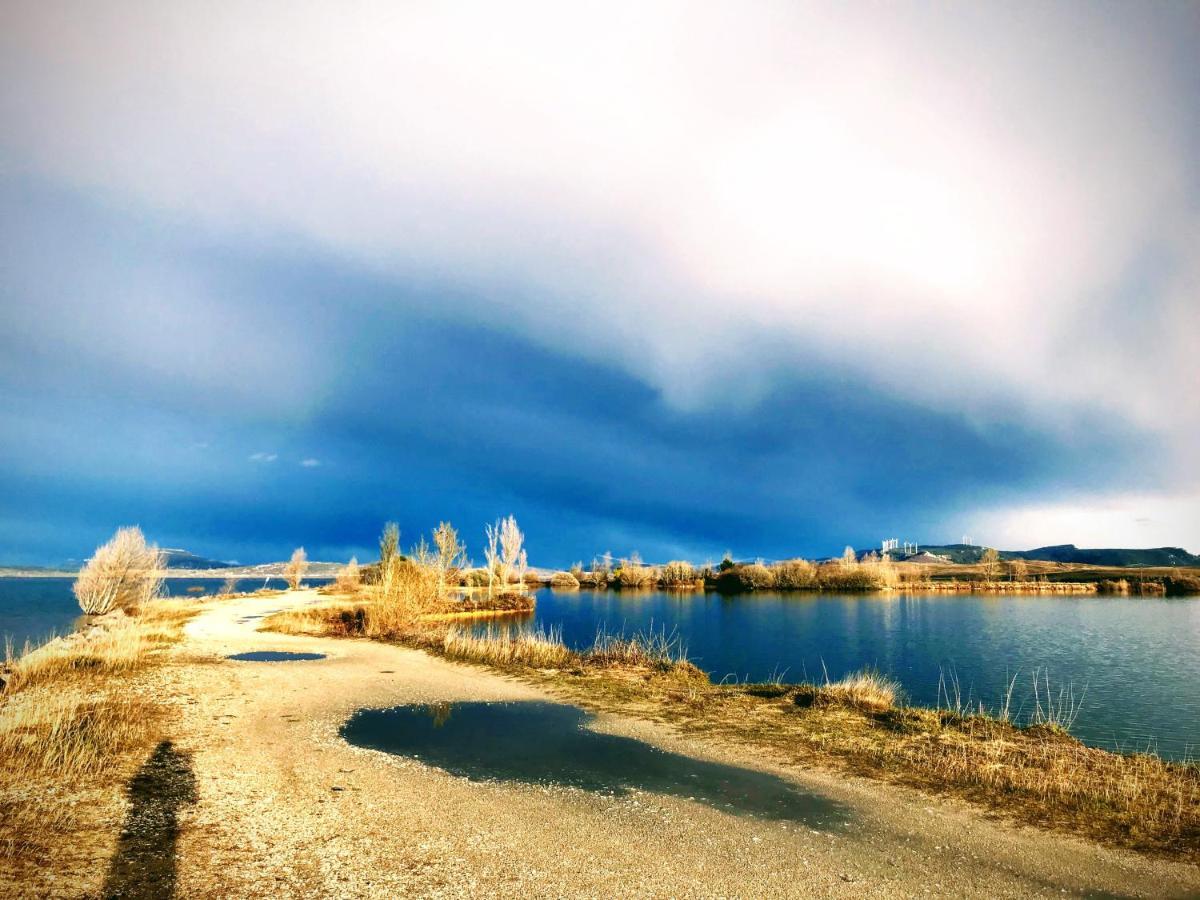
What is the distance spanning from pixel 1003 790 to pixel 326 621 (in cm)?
2943

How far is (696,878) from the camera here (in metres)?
6.00

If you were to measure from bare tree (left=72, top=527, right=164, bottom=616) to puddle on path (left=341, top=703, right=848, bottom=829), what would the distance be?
95.4ft

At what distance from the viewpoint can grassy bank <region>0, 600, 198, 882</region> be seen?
6.33m

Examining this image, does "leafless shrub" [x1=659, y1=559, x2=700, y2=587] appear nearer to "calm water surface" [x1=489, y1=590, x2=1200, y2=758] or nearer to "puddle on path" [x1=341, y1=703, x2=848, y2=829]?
"calm water surface" [x1=489, y1=590, x2=1200, y2=758]

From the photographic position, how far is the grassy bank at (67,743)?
20.8 feet

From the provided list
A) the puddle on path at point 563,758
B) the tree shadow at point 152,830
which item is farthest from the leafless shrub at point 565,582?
the tree shadow at point 152,830

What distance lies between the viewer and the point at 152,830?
21.5 feet

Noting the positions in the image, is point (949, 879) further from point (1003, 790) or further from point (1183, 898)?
point (1003, 790)

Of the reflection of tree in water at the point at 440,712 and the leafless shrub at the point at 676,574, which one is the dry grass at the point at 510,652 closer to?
the reflection of tree in water at the point at 440,712

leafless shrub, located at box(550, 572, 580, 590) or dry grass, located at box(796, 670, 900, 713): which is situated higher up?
dry grass, located at box(796, 670, 900, 713)

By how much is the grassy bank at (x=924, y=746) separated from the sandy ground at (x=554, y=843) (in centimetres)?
83

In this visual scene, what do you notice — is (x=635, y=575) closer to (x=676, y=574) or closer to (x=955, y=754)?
(x=676, y=574)

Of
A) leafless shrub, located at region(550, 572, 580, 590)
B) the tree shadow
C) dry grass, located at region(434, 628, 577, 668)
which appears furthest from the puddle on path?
leafless shrub, located at region(550, 572, 580, 590)

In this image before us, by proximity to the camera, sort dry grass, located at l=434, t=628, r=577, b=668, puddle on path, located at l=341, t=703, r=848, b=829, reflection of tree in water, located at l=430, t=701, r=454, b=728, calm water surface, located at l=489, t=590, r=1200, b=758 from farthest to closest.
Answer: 1. dry grass, located at l=434, t=628, r=577, b=668
2. calm water surface, located at l=489, t=590, r=1200, b=758
3. reflection of tree in water, located at l=430, t=701, r=454, b=728
4. puddle on path, located at l=341, t=703, r=848, b=829
